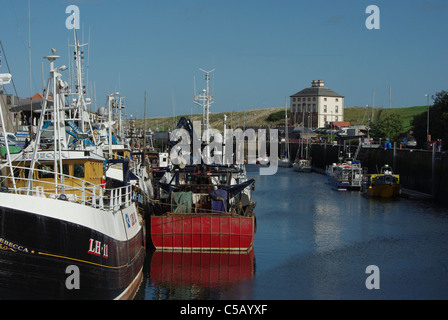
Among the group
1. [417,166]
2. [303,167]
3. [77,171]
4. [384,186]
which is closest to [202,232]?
[77,171]

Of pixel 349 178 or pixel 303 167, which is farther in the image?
pixel 303 167

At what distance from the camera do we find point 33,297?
19.2 metres

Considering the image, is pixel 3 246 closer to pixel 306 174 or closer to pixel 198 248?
pixel 198 248

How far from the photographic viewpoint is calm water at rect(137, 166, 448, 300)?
1107 inches

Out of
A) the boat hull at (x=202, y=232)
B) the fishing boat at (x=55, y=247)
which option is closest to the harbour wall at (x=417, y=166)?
the boat hull at (x=202, y=232)

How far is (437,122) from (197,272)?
65.6 meters

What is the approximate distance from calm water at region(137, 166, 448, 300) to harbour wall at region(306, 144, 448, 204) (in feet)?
26.2

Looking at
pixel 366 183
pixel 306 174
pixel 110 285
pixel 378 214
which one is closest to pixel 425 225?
pixel 378 214

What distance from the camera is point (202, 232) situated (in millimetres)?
32688

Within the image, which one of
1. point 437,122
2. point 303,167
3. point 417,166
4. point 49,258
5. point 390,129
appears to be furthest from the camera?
point 390,129

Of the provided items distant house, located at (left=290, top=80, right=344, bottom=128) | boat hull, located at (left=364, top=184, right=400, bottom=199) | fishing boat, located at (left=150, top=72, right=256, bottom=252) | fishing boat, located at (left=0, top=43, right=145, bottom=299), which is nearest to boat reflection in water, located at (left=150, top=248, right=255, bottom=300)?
fishing boat, located at (left=150, top=72, right=256, bottom=252)

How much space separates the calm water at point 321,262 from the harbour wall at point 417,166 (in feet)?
26.2

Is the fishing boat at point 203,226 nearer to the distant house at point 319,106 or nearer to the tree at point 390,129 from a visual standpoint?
the tree at point 390,129

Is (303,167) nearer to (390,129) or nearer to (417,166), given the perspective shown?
(390,129)
